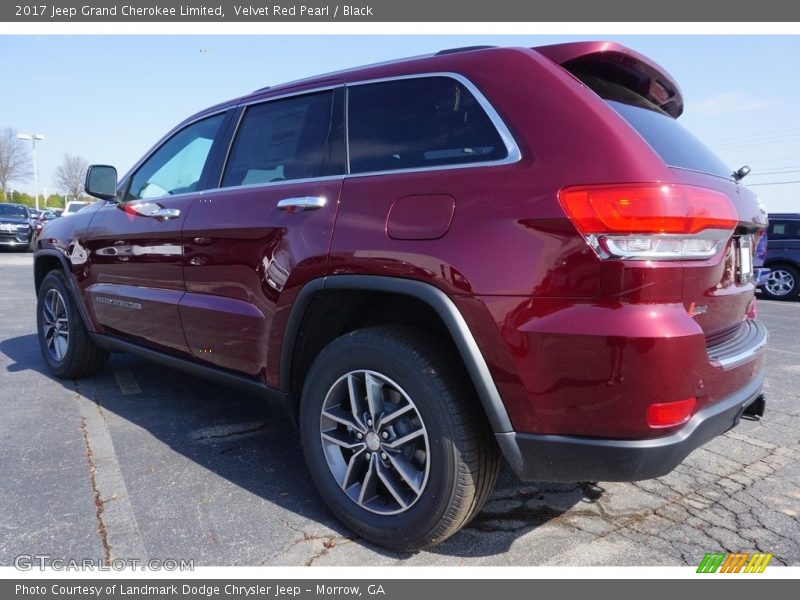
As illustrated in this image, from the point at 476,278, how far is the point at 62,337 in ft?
12.8

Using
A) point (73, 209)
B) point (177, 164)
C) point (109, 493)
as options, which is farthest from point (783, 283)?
point (73, 209)

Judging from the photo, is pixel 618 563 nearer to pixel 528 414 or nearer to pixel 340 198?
pixel 528 414

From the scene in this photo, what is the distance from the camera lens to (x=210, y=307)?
9.67 ft

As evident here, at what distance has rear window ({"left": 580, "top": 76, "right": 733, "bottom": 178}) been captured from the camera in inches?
80.7

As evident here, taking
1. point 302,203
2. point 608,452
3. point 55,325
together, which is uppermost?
point 302,203

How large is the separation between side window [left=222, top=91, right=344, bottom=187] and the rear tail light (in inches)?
43.7

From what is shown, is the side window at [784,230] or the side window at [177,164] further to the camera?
the side window at [784,230]

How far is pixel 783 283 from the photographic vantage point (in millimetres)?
12047

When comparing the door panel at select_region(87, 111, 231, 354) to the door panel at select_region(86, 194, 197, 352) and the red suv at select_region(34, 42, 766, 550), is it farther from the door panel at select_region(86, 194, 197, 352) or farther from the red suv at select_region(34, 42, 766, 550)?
the red suv at select_region(34, 42, 766, 550)

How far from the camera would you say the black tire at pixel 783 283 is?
39.0 feet

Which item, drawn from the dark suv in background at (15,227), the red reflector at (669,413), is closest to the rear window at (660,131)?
the red reflector at (669,413)

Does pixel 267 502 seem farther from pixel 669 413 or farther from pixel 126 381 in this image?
pixel 126 381

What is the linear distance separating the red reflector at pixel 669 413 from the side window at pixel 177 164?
258 cm

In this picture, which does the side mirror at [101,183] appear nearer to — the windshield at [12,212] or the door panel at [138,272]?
the door panel at [138,272]
